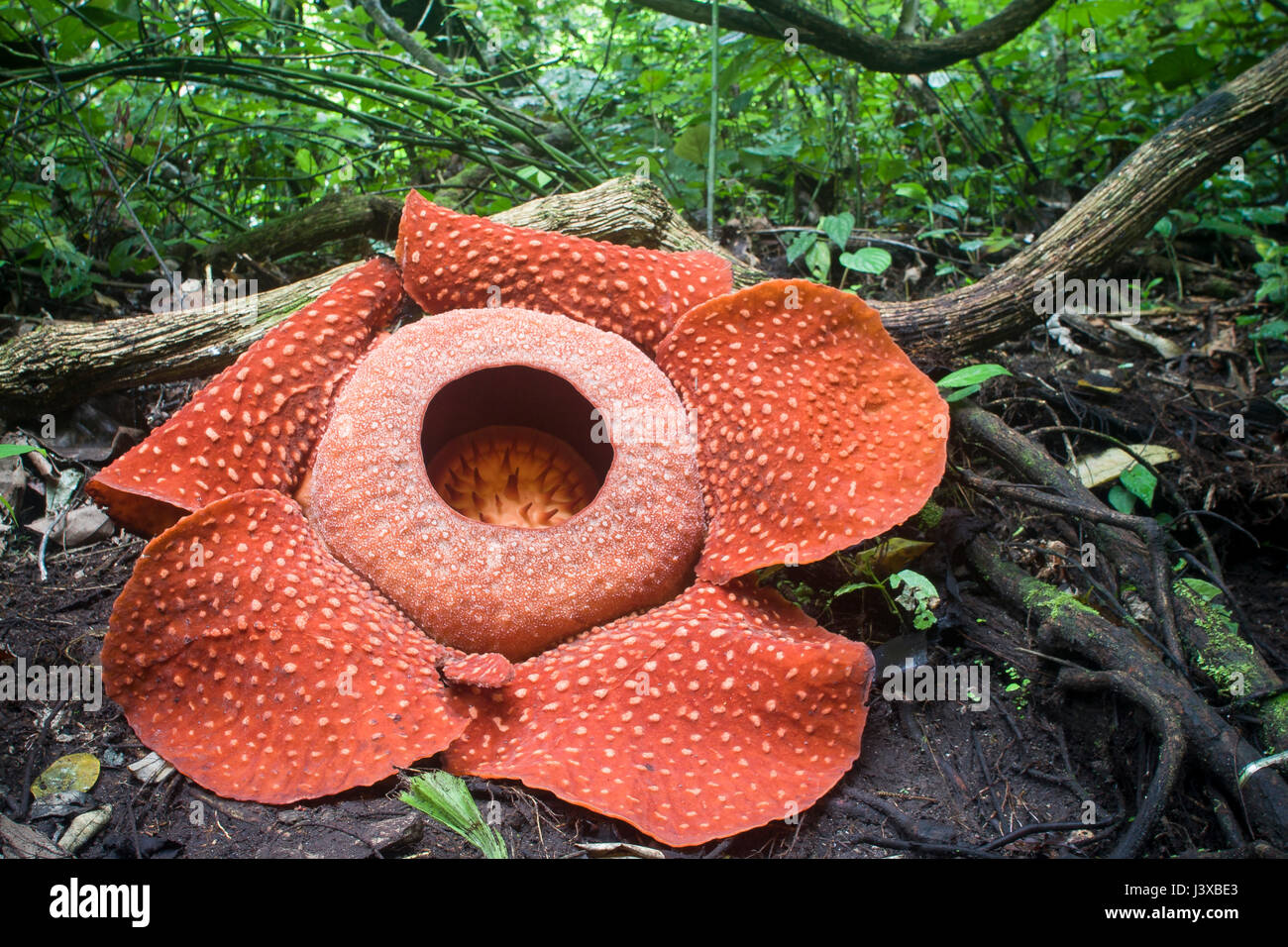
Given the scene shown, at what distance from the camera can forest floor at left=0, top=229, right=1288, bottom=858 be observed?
198cm

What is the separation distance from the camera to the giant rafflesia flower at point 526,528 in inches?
82.3

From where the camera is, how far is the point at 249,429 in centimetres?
245

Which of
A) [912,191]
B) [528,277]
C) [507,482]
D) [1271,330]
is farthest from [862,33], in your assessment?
[507,482]

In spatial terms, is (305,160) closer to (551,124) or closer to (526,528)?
(551,124)

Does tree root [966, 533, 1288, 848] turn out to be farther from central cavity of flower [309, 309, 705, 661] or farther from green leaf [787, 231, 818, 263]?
green leaf [787, 231, 818, 263]

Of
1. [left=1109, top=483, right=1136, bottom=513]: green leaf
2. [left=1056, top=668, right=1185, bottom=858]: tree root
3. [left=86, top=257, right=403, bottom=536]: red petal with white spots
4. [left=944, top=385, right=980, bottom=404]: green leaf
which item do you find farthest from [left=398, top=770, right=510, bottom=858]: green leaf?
[left=1109, top=483, right=1136, bottom=513]: green leaf

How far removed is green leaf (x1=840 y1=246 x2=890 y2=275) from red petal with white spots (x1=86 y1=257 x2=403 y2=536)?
6.92 ft

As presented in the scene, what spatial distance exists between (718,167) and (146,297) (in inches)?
117

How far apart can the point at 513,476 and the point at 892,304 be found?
5.75ft

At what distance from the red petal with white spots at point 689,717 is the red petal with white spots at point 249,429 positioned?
35.3 inches

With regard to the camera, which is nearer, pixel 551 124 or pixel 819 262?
pixel 819 262

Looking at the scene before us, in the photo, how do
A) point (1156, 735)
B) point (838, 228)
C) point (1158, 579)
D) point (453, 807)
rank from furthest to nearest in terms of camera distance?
1. point (838, 228)
2. point (1158, 579)
3. point (1156, 735)
4. point (453, 807)
